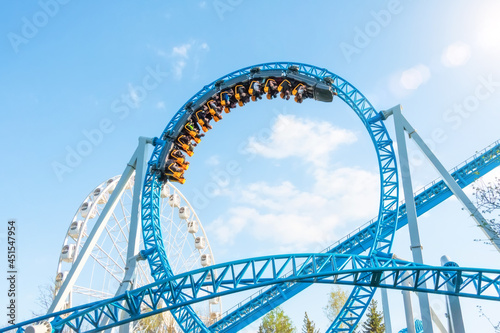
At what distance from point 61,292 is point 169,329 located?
738 cm

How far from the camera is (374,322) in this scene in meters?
24.9

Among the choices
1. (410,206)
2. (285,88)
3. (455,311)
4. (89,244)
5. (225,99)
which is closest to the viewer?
(455,311)

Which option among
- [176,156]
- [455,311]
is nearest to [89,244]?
[176,156]

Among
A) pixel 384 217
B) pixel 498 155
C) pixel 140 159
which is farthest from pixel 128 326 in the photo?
pixel 498 155

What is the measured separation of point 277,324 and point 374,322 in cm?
578

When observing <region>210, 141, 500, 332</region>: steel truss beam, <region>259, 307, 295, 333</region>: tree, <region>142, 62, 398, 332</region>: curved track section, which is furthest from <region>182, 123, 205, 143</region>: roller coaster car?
<region>259, 307, 295, 333</region>: tree

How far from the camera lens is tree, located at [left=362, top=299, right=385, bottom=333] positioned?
80.8ft

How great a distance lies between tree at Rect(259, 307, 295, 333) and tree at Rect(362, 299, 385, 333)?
14.5ft

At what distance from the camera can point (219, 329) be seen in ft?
49.4

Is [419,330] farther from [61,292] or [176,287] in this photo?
[61,292]

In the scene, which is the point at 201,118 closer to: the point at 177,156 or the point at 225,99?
the point at 225,99

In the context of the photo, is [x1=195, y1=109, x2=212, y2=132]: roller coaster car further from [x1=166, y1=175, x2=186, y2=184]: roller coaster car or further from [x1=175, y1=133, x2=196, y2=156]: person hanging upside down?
[x1=166, y1=175, x2=186, y2=184]: roller coaster car

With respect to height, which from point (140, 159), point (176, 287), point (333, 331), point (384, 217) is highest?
point (140, 159)

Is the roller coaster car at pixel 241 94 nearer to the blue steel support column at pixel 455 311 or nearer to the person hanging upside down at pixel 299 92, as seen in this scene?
the person hanging upside down at pixel 299 92
